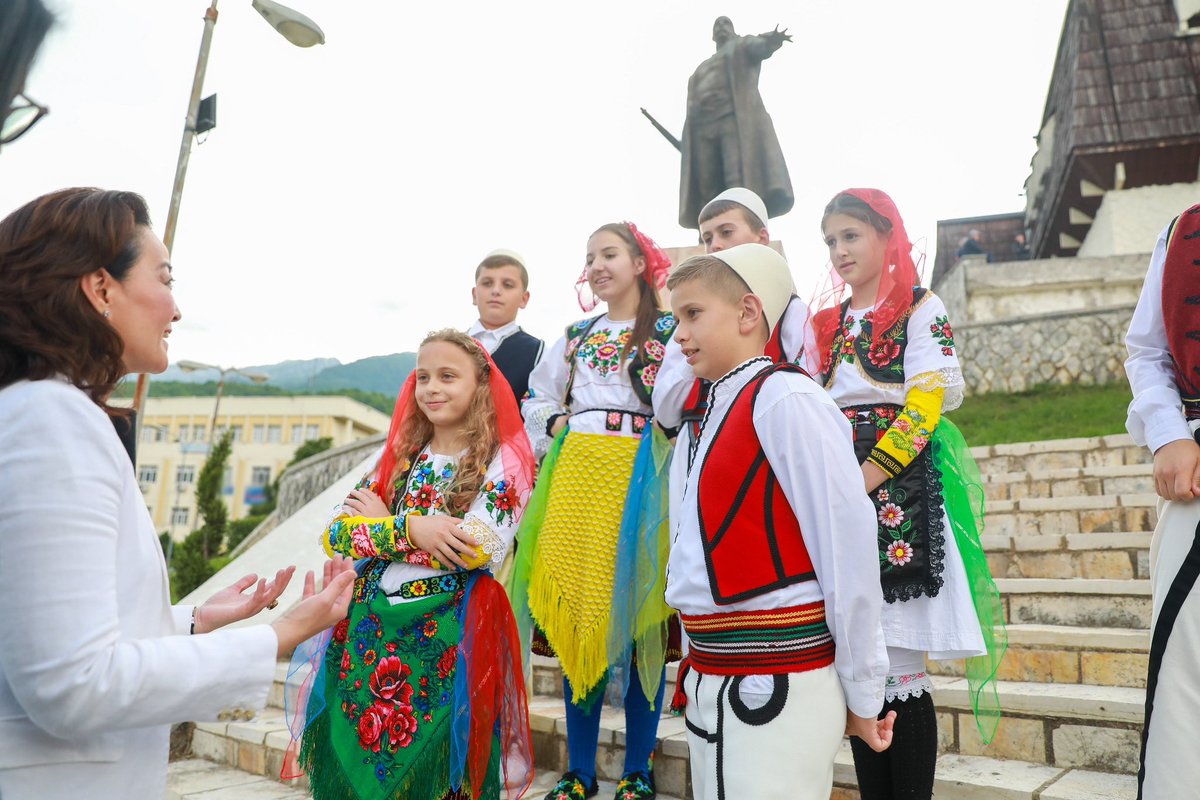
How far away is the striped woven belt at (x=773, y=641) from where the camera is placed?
1708mm

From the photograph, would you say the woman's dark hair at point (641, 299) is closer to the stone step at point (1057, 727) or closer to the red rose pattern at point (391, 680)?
the red rose pattern at point (391, 680)

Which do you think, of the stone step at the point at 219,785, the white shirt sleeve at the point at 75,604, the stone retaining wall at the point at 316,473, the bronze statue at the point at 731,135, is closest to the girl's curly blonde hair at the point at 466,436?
the white shirt sleeve at the point at 75,604

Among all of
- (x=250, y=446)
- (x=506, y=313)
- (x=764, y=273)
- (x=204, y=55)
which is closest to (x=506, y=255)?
(x=506, y=313)

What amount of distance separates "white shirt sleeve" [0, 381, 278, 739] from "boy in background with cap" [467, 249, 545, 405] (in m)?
3.09

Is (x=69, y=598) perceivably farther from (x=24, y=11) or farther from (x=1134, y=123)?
(x=1134, y=123)

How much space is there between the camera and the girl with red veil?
250 cm

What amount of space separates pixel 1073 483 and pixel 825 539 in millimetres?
6070

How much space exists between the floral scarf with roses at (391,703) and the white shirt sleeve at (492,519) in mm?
161

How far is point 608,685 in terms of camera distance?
3000 millimetres

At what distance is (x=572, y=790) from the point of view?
114 inches

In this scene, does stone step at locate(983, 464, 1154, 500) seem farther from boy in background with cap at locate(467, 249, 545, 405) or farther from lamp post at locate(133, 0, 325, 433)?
lamp post at locate(133, 0, 325, 433)

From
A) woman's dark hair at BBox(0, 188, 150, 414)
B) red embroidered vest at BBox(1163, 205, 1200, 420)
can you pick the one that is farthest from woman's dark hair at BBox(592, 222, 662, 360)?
woman's dark hair at BBox(0, 188, 150, 414)

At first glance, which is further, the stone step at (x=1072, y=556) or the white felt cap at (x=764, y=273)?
the stone step at (x=1072, y=556)

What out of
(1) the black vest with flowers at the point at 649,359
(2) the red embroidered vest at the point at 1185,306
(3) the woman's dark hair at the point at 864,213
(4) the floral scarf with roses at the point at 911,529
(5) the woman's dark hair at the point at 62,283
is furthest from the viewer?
(1) the black vest with flowers at the point at 649,359
